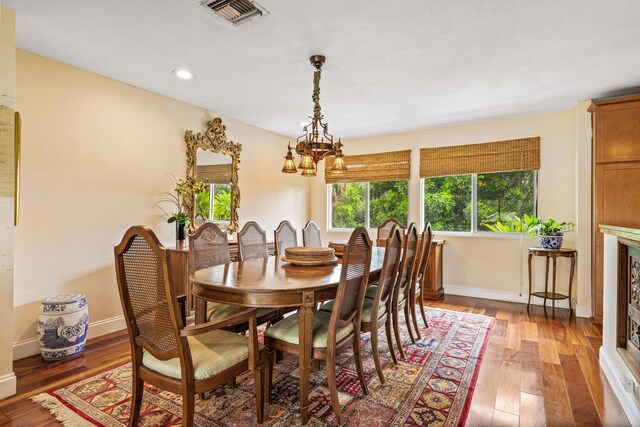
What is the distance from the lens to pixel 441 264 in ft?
15.8

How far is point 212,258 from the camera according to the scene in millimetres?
2635

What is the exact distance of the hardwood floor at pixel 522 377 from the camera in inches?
74.8

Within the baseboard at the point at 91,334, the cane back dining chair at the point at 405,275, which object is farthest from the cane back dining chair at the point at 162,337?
the baseboard at the point at 91,334

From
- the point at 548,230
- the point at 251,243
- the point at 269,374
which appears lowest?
the point at 269,374

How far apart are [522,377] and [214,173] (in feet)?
12.5

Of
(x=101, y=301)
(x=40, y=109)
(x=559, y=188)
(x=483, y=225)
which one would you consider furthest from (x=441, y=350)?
(x=40, y=109)

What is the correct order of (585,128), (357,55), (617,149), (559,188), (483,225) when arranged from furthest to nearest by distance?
(483,225), (559,188), (585,128), (617,149), (357,55)

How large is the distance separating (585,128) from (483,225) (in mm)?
1637

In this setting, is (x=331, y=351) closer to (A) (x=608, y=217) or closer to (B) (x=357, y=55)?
(B) (x=357, y=55)

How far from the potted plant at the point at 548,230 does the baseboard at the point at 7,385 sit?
500 centimetres

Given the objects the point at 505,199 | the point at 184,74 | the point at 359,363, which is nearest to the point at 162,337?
the point at 359,363

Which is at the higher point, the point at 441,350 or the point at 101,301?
the point at 101,301

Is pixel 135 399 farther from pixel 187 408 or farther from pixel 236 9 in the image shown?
pixel 236 9

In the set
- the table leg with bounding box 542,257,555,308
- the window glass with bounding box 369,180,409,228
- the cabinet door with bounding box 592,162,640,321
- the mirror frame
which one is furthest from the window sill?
the mirror frame
